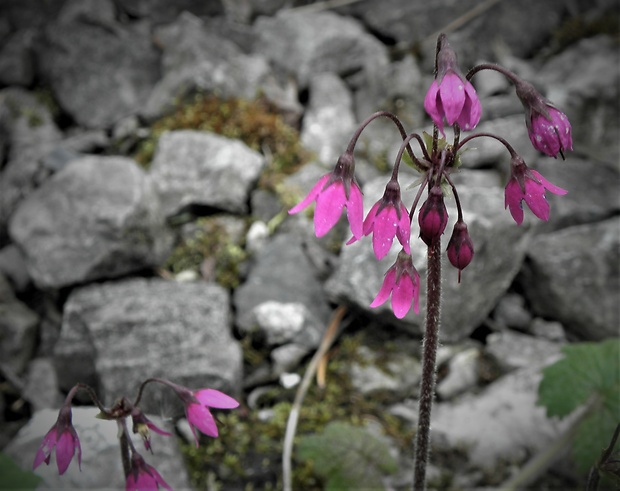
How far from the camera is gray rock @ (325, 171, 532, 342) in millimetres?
3658

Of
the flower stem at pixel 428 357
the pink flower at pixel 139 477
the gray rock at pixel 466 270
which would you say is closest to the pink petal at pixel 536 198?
the flower stem at pixel 428 357

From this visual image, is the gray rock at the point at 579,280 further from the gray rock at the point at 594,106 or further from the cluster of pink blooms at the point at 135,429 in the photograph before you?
the cluster of pink blooms at the point at 135,429

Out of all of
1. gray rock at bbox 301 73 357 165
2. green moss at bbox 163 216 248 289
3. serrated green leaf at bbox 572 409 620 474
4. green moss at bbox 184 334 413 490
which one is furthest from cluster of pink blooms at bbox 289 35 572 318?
gray rock at bbox 301 73 357 165

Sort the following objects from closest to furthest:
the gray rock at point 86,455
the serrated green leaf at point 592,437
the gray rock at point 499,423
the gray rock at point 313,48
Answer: the gray rock at point 86,455
the serrated green leaf at point 592,437
the gray rock at point 499,423
the gray rock at point 313,48

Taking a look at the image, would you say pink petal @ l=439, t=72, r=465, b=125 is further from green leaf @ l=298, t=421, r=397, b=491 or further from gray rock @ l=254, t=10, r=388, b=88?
gray rock @ l=254, t=10, r=388, b=88

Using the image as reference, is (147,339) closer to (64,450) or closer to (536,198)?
(64,450)

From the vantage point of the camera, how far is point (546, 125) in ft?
5.54

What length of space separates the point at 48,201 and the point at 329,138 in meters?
2.02

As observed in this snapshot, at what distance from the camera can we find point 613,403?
290 cm

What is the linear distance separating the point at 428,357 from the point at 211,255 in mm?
2362

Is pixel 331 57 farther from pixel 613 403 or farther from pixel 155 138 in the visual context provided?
pixel 613 403

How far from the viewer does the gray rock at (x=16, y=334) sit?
3.85m

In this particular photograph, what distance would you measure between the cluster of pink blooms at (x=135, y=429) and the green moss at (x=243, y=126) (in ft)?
9.27

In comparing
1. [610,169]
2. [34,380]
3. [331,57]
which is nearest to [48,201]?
[34,380]
